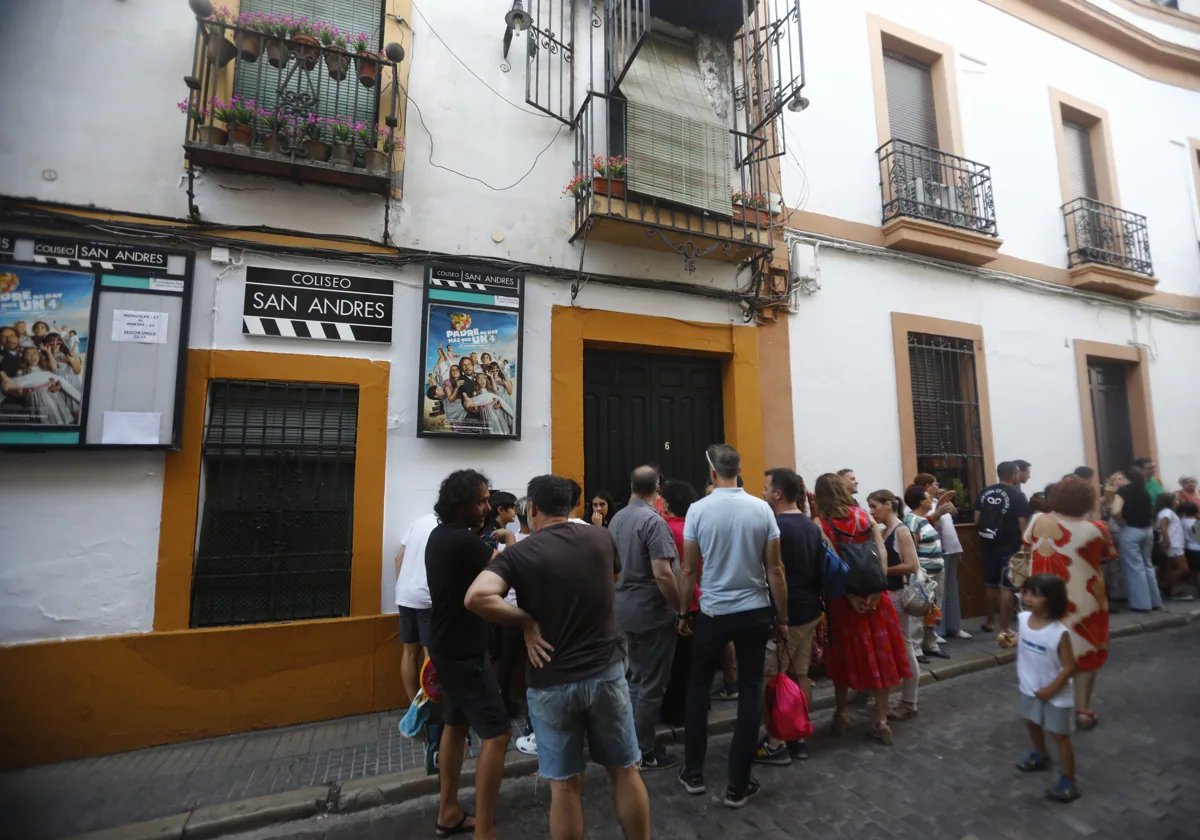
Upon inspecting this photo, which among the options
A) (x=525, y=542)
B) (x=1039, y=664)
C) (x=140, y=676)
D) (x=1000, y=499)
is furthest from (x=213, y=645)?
(x=1000, y=499)

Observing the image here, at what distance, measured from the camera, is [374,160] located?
16.1 feet

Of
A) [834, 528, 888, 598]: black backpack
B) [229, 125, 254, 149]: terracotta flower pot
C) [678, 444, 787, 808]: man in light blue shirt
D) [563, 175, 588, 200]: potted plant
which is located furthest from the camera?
[563, 175, 588, 200]: potted plant

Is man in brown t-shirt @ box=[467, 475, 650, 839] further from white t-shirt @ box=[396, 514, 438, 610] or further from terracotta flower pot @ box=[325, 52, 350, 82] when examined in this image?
terracotta flower pot @ box=[325, 52, 350, 82]

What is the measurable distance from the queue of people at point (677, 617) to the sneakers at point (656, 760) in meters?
0.01

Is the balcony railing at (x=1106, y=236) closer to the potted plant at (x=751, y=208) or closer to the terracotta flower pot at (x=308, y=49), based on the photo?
the potted plant at (x=751, y=208)

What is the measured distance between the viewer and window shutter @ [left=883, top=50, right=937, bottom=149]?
8.05 meters

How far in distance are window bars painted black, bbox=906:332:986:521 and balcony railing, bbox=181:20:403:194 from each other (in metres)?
6.60

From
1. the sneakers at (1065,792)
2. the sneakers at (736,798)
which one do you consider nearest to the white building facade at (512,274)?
the sneakers at (736,798)

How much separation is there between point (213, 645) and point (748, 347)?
5481mm

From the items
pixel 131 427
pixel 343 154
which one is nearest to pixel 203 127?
pixel 343 154

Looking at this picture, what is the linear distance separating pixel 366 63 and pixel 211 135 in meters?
1.43

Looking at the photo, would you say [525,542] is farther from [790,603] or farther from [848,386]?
[848,386]

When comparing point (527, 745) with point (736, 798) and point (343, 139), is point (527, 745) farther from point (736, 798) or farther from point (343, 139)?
point (343, 139)

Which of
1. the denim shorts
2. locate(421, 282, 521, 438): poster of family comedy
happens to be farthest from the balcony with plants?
the denim shorts
